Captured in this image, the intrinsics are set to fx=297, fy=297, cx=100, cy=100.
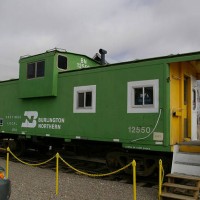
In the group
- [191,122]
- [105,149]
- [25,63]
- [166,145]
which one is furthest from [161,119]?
[25,63]

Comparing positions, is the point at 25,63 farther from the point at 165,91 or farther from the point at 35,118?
the point at 165,91

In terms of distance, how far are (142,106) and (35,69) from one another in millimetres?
4689

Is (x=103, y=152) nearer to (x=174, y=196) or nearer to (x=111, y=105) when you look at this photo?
(x=111, y=105)

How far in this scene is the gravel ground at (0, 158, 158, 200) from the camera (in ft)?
22.1

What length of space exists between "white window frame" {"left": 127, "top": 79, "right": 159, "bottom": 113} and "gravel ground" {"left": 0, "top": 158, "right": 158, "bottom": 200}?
79.5 inches

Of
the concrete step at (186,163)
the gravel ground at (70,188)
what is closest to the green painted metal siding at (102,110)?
the concrete step at (186,163)

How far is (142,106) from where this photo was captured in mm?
8023

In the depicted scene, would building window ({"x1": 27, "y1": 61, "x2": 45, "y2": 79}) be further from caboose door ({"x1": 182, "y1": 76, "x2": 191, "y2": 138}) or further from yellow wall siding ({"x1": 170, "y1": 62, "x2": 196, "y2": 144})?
caboose door ({"x1": 182, "y1": 76, "x2": 191, "y2": 138})

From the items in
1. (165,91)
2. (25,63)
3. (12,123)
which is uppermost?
(25,63)

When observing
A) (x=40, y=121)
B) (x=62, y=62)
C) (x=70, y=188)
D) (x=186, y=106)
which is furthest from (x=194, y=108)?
(x=40, y=121)

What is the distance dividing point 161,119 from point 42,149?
6.86m

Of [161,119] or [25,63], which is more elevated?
[25,63]

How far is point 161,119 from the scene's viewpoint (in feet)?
25.0

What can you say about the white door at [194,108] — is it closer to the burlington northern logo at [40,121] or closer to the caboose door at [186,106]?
the caboose door at [186,106]
